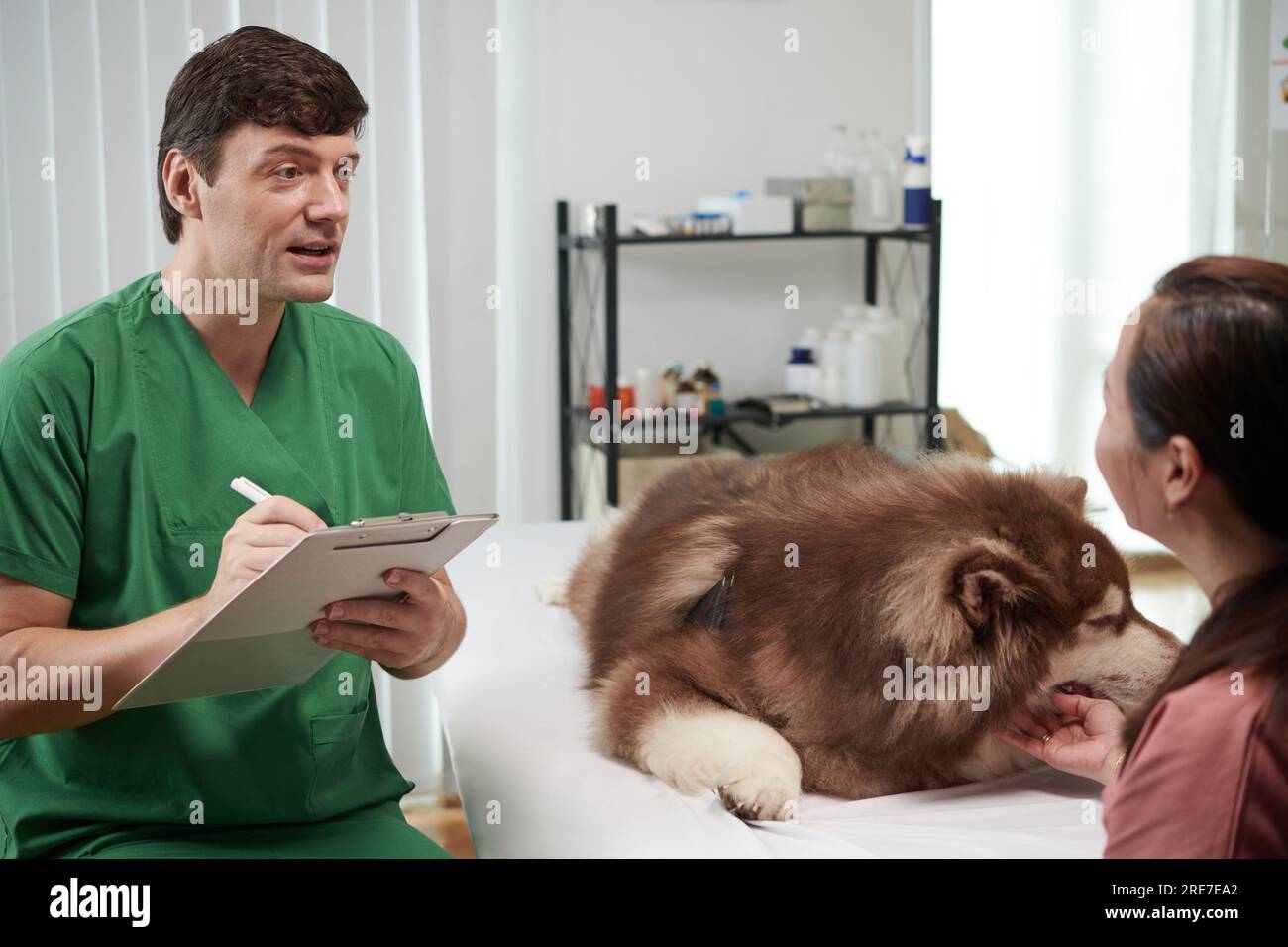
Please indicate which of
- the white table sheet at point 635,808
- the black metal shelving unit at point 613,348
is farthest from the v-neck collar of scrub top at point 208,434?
the black metal shelving unit at point 613,348

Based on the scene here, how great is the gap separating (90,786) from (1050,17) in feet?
12.7

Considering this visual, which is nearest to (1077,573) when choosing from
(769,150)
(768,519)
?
(768,519)

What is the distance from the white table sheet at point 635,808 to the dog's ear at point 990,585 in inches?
9.1

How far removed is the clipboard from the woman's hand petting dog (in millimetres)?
692

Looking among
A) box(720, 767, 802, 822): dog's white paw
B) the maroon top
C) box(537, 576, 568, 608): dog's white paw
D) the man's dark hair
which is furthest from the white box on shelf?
the maroon top

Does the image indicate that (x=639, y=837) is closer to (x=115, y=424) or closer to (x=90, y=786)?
(x=90, y=786)

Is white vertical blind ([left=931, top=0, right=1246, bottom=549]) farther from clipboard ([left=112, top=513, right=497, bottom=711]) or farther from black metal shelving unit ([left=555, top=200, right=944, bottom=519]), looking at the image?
clipboard ([left=112, top=513, right=497, bottom=711])

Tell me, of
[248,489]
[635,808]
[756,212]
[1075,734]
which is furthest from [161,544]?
[756,212]

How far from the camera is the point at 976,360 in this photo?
4355 mm

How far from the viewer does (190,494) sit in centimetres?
142

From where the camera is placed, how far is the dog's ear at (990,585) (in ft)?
4.31

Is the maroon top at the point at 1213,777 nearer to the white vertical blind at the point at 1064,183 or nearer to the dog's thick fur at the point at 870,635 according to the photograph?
the dog's thick fur at the point at 870,635

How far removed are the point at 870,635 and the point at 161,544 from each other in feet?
2.71
